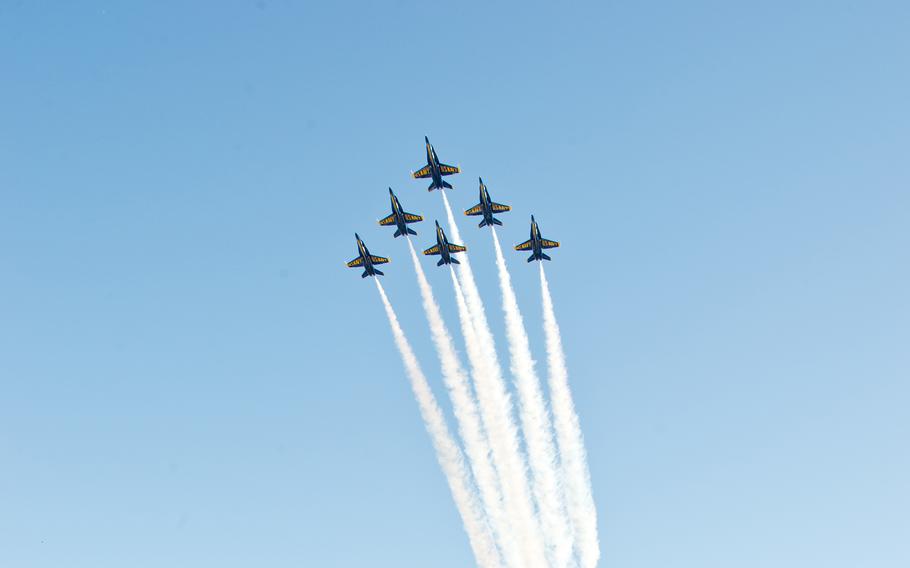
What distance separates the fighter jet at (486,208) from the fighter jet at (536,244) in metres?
5.30

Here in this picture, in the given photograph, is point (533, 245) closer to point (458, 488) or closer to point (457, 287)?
point (457, 287)

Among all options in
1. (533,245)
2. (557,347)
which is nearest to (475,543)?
(557,347)

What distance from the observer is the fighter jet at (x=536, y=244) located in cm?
12444

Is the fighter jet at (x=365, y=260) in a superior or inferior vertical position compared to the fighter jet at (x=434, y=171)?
inferior

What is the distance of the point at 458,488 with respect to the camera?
9869 centimetres

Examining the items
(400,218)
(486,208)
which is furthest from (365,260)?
(486,208)

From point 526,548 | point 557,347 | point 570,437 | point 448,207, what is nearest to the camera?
point 526,548

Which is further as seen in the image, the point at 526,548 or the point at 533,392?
the point at 533,392

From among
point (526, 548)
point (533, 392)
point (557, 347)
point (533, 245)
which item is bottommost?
point (526, 548)

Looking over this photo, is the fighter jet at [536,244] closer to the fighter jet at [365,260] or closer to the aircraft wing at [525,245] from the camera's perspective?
the aircraft wing at [525,245]

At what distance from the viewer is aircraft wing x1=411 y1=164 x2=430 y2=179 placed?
121m

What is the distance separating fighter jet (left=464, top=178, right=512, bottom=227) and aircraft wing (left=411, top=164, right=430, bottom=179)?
337 inches

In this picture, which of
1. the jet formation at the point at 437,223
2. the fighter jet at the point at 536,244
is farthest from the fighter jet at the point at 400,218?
the fighter jet at the point at 536,244

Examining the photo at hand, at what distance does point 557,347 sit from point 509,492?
843 inches
